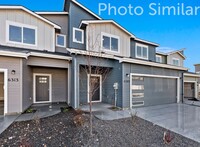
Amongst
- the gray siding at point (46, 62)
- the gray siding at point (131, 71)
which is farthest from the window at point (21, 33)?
the gray siding at point (131, 71)

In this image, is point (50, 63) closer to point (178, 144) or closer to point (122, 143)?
point (122, 143)

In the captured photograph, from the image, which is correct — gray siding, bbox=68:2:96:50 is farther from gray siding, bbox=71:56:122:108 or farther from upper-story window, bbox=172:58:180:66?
upper-story window, bbox=172:58:180:66

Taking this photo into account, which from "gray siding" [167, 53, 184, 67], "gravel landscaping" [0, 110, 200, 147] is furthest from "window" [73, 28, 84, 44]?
"gray siding" [167, 53, 184, 67]

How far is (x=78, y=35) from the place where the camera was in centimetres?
1040

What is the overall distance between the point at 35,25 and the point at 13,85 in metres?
5.20

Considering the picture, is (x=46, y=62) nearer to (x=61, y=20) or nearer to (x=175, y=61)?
(x=61, y=20)

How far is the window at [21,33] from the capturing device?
855cm

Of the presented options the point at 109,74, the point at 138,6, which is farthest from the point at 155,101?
the point at 138,6

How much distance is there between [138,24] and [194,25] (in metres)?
6.95

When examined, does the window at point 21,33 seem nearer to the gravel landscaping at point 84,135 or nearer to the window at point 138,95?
the gravel landscaping at point 84,135

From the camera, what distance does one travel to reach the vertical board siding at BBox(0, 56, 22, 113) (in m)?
6.68

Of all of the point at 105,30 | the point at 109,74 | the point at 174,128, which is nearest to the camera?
the point at 174,128

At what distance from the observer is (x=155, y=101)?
1002 cm

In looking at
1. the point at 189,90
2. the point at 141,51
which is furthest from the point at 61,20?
the point at 189,90
